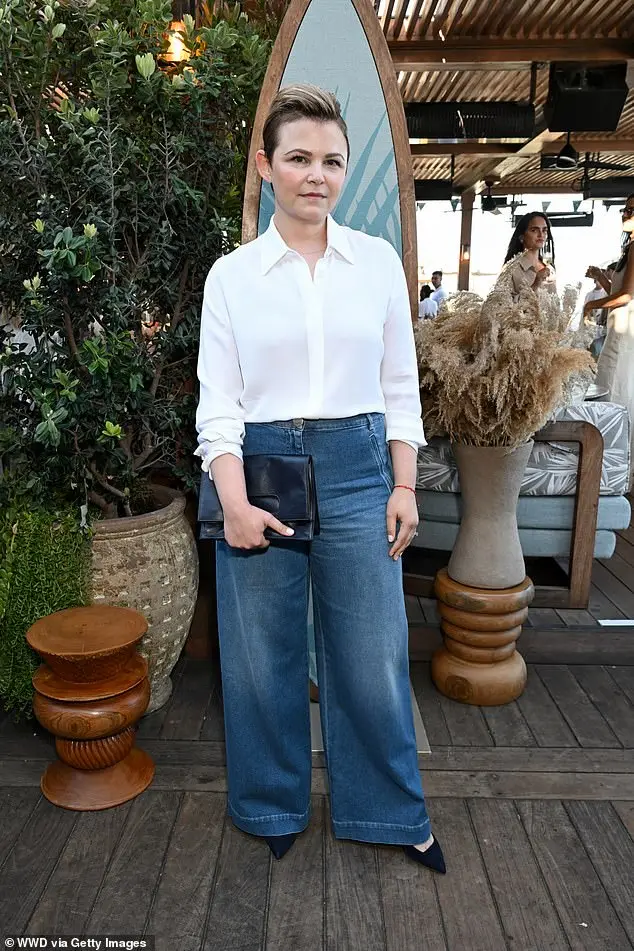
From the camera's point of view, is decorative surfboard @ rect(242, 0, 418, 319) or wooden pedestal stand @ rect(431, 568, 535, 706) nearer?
decorative surfboard @ rect(242, 0, 418, 319)

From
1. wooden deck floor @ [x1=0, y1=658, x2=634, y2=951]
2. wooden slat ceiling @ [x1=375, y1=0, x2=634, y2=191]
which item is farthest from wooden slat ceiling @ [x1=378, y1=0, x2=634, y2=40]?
wooden deck floor @ [x1=0, y1=658, x2=634, y2=951]

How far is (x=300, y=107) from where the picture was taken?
144cm

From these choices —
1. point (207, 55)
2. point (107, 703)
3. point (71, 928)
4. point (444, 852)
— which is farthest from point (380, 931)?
point (207, 55)

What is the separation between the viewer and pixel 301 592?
5.45ft

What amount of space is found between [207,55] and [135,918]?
6.89 feet

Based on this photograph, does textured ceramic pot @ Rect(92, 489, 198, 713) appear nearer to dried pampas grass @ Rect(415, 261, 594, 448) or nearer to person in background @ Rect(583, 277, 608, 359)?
dried pampas grass @ Rect(415, 261, 594, 448)

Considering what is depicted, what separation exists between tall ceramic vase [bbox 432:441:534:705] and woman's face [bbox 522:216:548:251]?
93.1 inches

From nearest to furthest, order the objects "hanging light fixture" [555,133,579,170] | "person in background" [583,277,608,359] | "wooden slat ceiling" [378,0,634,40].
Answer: "wooden slat ceiling" [378,0,634,40] < "person in background" [583,277,608,359] < "hanging light fixture" [555,133,579,170]

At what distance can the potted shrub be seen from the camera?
1931 millimetres

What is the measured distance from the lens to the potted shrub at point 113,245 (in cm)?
193

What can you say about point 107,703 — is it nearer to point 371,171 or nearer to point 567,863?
point 567,863

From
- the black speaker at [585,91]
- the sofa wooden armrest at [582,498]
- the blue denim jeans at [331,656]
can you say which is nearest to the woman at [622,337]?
the black speaker at [585,91]

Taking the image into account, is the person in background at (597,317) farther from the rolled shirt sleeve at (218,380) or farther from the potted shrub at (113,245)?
the rolled shirt sleeve at (218,380)

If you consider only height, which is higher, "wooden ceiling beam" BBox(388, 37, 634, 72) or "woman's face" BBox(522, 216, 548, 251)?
"wooden ceiling beam" BBox(388, 37, 634, 72)
